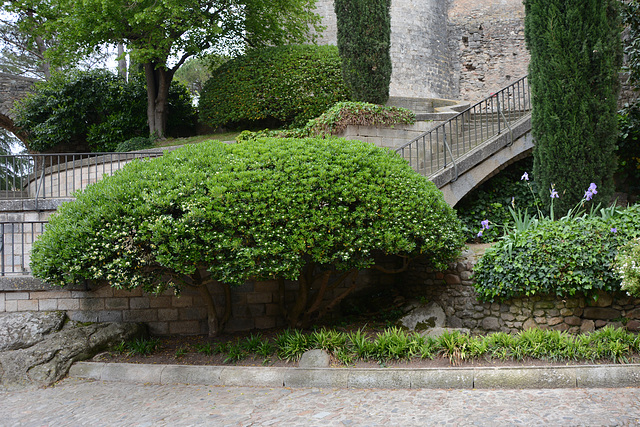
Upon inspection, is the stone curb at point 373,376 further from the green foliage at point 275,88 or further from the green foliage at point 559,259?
the green foliage at point 275,88

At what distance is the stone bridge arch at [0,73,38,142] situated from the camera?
49.1 feet

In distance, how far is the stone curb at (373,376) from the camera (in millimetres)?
4691

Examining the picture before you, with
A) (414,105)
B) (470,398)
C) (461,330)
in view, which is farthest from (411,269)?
(414,105)

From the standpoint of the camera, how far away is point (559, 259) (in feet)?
18.7

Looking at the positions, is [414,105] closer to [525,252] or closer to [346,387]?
[525,252]

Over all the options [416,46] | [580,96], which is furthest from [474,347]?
[416,46]

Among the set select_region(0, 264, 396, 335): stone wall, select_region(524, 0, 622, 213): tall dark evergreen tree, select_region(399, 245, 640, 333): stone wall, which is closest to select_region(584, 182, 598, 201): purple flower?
select_region(524, 0, 622, 213): tall dark evergreen tree

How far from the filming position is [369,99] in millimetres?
10305

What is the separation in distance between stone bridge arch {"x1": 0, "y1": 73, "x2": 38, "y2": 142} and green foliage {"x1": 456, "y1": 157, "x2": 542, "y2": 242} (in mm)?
13041

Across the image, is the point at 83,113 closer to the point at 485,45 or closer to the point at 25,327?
the point at 25,327

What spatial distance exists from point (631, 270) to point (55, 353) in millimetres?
6410

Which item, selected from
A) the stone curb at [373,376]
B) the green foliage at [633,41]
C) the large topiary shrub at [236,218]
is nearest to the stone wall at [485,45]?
the green foliage at [633,41]

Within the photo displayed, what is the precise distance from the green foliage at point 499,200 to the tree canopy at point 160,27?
23.9 ft

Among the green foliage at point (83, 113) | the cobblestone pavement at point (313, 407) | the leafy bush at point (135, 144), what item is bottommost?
the cobblestone pavement at point (313, 407)
